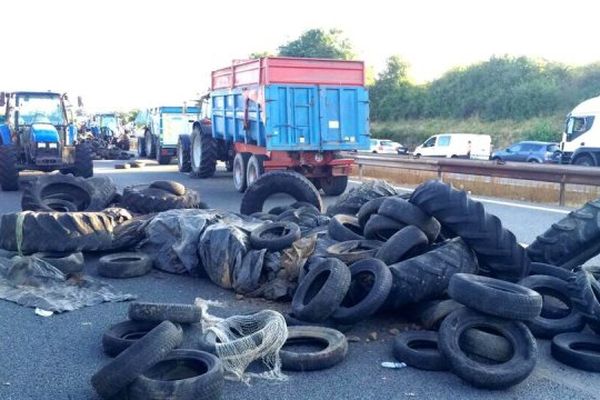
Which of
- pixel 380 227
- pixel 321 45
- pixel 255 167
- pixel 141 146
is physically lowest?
pixel 380 227

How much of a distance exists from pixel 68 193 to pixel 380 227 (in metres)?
6.30

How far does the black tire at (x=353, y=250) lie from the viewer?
6.31 meters

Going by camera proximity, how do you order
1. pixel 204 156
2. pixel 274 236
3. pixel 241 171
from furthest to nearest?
pixel 204 156 → pixel 241 171 → pixel 274 236

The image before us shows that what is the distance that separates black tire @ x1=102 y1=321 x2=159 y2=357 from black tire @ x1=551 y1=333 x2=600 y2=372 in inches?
126

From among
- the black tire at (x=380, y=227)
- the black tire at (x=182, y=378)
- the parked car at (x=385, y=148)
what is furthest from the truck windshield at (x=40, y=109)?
the parked car at (x=385, y=148)

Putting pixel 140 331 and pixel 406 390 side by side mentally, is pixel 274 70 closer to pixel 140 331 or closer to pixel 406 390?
pixel 140 331

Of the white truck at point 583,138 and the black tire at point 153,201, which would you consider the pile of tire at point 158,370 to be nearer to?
the black tire at point 153,201

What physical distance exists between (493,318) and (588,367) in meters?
0.80

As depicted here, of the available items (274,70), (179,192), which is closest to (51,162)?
(274,70)

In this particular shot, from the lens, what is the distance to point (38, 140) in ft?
55.2

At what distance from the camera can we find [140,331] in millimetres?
5238

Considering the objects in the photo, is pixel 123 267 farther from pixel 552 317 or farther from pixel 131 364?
pixel 552 317

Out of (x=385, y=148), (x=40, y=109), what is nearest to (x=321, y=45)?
(x=385, y=148)

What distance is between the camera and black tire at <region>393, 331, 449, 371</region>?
15.5 ft
